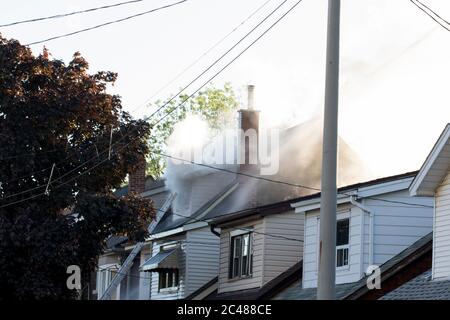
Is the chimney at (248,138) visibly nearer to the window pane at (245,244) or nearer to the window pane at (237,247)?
the window pane at (237,247)

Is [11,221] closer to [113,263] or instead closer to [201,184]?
[201,184]

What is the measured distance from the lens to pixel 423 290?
2300cm

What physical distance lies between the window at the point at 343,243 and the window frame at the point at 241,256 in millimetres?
5385

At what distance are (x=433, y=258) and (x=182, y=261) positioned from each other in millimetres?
17165

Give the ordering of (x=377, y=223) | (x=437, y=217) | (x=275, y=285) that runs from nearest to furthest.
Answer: (x=437, y=217)
(x=377, y=223)
(x=275, y=285)

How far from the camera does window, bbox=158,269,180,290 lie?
40.1m

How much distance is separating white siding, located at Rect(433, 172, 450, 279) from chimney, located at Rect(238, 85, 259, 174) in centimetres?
1723

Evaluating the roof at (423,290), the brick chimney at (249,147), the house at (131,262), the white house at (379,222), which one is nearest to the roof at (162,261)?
the house at (131,262)

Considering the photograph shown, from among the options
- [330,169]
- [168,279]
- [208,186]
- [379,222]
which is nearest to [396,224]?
[379,222]

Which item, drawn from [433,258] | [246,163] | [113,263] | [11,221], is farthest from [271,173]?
[433,258]

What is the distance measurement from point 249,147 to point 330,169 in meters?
26.6

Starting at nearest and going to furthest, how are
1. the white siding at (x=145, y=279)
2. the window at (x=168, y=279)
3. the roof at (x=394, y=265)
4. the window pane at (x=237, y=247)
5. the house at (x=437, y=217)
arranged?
the house at (x=437, y=217) → the roof at (x=394, y=265) → the window pane at (x=237, y=247) → the window at (x=168, y=279) → the white siding at (x=145, y=279)

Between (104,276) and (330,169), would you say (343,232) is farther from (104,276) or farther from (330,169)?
(104,276)

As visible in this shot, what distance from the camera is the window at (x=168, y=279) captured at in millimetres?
40066
